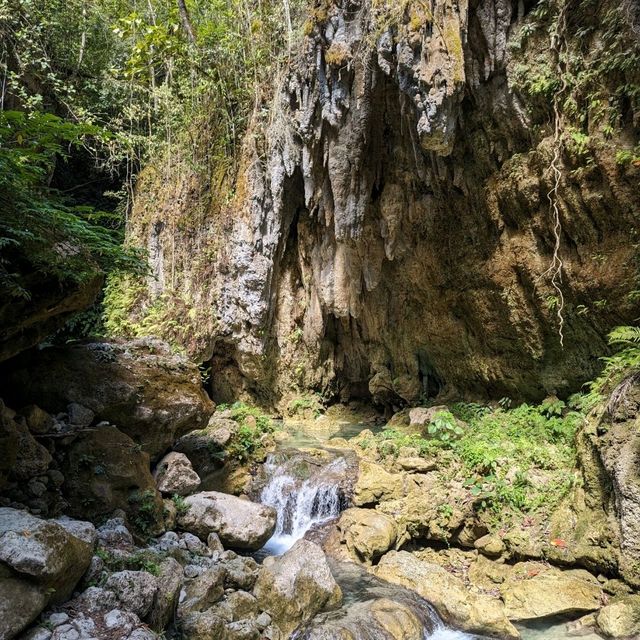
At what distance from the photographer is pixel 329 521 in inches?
300

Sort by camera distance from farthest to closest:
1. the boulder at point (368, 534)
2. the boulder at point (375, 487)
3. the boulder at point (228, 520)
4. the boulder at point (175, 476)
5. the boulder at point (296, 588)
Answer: the boulder at point (375, 487) → the boulder at point (175, 476) → the boulder at point (368, 534) → the boulder at point (228, 520) → the boulder at point (296, 588)

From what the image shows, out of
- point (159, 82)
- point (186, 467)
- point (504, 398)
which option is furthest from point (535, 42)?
point (159, 82)

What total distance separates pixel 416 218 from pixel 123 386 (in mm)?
7141

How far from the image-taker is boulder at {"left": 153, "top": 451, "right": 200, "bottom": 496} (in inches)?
267

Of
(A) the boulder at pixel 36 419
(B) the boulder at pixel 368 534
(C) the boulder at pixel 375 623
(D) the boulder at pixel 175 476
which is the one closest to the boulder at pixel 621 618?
(C) the boulder at pixel 375 623

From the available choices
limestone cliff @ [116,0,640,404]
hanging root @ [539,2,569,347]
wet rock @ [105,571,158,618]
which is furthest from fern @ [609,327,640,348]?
wet rock @ [105,571,158,618]

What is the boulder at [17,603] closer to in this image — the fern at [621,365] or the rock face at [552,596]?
the rock face at [552,596]

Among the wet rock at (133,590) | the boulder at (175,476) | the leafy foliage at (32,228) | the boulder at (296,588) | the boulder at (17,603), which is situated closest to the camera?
the boulder at (17,603)

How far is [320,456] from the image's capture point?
9266mm

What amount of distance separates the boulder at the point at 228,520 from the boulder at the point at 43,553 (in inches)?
104

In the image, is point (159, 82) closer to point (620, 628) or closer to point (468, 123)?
point (468, 123)

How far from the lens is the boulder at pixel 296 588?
4.91m

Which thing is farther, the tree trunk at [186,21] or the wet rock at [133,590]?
the tree trunk at [186,21]

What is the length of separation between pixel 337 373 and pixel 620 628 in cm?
1034
